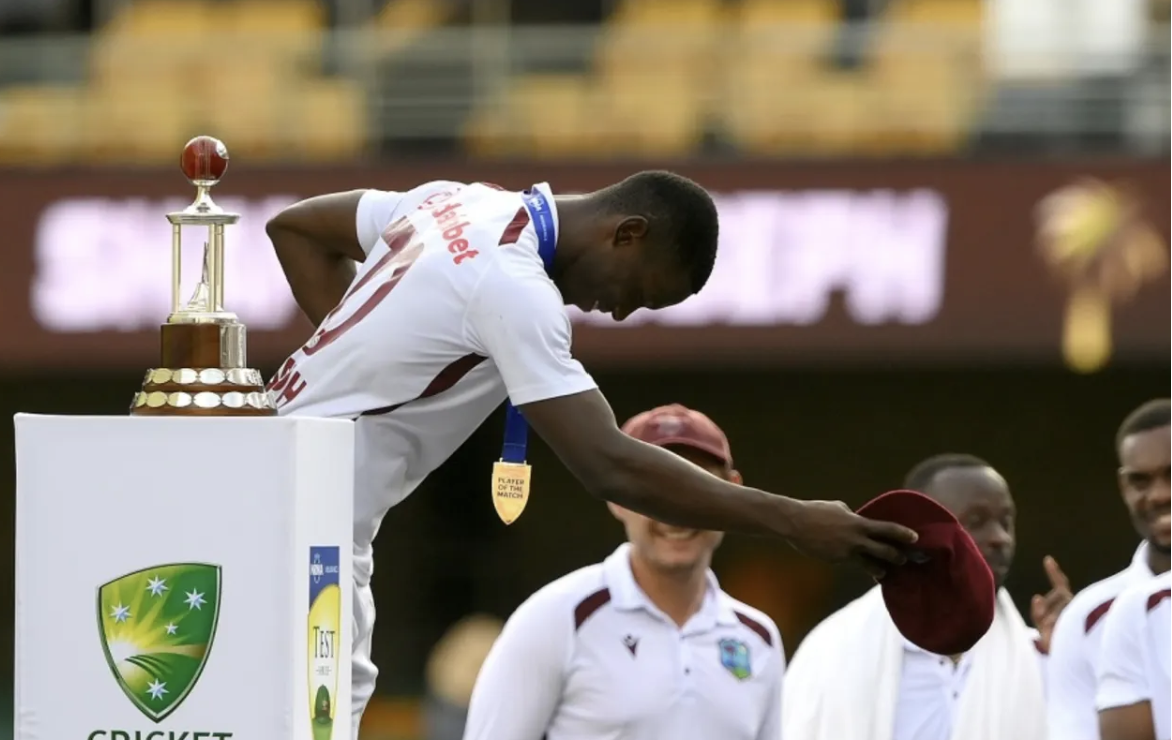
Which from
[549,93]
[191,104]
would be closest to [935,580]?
[549,93]

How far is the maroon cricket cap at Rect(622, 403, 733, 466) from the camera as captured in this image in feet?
15.5

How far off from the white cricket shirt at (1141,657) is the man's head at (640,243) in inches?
83.6

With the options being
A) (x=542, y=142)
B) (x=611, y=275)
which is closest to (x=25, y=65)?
(x=542, y=142)

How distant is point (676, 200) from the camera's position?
3.67 m

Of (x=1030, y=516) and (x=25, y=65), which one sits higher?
(x=25, y=65)

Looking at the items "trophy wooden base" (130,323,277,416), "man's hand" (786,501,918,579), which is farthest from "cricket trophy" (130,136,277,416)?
"man's hand" (786,501,918,579)

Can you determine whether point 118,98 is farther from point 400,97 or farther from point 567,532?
point 567,532

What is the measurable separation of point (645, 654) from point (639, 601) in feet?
0.41

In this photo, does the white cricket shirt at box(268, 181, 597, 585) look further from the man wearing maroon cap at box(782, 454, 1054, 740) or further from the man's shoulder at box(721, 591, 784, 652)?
the man wearing maroon cap at box(782, 454, 1054, 740)

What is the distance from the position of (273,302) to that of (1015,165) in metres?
4.03

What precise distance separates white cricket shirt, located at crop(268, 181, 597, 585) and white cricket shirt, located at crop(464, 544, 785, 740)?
2.76 feet

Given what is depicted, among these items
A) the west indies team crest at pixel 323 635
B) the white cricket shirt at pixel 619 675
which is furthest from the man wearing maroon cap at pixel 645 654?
the west indies team crest at pixel 323 635

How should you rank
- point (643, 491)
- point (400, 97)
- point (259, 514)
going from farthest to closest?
point (400, 97) → point (643, 491) → point (259, 514)

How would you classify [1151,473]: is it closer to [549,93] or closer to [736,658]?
[736,658]
